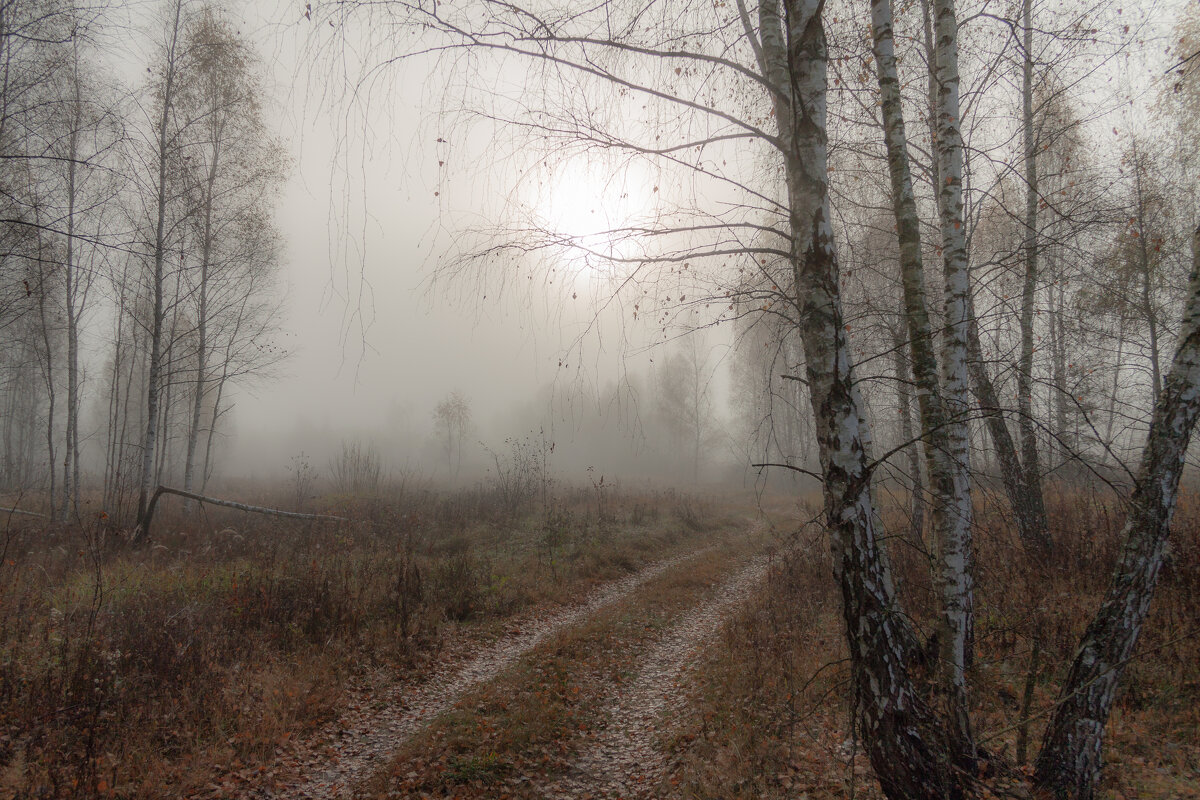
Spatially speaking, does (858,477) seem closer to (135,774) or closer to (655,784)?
(655,784)

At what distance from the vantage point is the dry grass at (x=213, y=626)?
13.8ft

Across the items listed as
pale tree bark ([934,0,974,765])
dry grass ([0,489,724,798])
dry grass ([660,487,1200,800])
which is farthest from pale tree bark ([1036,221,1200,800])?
dry grass ([0,489,724,798])

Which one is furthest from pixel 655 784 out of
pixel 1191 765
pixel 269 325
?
pixel 269 325

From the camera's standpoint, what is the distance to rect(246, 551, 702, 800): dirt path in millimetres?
4289

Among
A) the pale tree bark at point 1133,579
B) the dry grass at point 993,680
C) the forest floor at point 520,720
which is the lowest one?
the forest floor at point 520,720

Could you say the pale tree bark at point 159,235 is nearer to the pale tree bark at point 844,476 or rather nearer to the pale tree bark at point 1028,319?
the pale tree bark at point 844,476

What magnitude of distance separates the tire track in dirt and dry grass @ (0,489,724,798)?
2608 millimetres

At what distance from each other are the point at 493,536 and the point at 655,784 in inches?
361

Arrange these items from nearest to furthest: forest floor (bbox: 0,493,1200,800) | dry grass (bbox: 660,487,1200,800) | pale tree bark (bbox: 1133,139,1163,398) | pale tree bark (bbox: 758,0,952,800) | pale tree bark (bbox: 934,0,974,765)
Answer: pale tree bark (bbox: 758,0,952,800)
pale tree bark (bbox: 934,0,974,765)
dry grass (bbox: 660,487,1200,800)
forest floor (bbox: 0,493,1200,800)
pale tree bark (bbox: 1133,139,1163,398)

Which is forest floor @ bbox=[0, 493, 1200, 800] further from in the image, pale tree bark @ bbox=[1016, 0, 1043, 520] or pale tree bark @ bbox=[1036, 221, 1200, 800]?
pale tree bark @ bbox=[1016, 0, 1043, 520]

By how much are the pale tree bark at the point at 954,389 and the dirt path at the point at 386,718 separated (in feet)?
15.4

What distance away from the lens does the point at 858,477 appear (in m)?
2.51

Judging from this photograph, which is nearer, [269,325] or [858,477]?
[858,477]

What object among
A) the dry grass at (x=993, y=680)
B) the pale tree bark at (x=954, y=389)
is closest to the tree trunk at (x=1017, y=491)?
the dry grass at (x=993, y=680)
